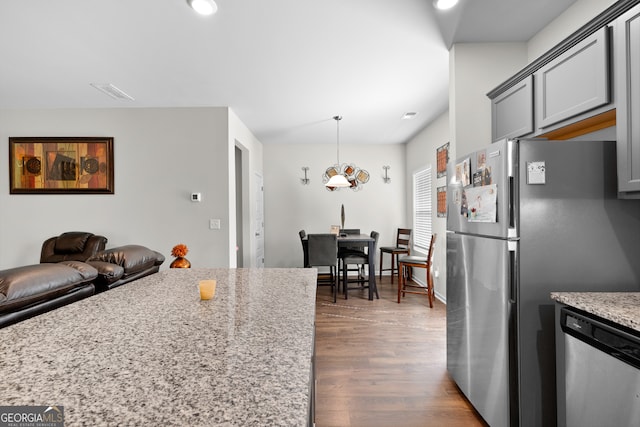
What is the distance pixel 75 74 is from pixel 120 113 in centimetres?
91

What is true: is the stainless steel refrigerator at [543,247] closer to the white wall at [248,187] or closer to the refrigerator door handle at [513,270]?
the refrigerator door handle at [513,270]

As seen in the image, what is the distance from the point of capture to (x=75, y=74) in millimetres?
3020

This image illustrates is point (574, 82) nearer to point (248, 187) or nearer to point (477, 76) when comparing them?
point (477, 76)

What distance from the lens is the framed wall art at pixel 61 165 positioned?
3916 millimetres

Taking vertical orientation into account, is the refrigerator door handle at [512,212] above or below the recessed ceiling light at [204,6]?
below

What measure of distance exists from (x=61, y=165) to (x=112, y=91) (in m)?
1.30

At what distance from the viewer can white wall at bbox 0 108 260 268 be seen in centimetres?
393

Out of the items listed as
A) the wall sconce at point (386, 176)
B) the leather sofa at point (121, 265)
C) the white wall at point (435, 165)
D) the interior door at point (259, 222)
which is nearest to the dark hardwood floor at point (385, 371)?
the white wall at point (435, 165)

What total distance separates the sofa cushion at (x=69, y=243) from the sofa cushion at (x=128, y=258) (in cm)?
246

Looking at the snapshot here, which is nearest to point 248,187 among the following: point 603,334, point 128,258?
point 128,258

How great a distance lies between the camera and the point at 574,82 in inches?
65.6

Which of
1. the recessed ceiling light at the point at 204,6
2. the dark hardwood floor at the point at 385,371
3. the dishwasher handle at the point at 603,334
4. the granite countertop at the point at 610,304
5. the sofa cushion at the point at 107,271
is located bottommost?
the dark hardwood floor at the point at 385,371
